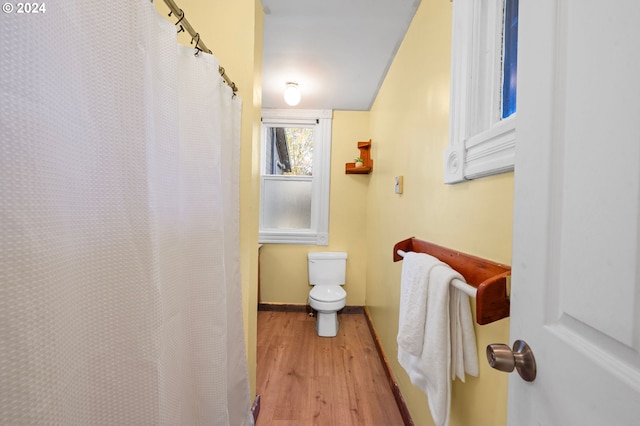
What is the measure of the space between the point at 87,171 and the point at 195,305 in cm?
55

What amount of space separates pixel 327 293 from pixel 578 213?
6.92 ft

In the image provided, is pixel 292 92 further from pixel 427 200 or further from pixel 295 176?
pixel 427 200

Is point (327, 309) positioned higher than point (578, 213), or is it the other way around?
point (578, 213)

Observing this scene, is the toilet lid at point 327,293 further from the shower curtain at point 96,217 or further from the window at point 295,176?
the shower curtain at point 96,217

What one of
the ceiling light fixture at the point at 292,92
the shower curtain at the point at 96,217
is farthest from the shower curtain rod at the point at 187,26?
the ceiling light fixture at the point at 292,92

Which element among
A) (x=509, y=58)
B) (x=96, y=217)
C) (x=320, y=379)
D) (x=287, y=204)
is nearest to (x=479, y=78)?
(x=509, y=58)

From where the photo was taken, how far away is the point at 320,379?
167 centimetres

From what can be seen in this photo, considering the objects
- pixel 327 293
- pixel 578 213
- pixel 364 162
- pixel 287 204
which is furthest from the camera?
pixel 287 204

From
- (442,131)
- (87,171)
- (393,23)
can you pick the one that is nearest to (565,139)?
(442,131)

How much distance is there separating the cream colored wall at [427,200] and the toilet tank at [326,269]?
1.56 feet

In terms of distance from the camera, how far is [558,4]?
0.41 metres

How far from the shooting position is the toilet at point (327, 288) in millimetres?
2203

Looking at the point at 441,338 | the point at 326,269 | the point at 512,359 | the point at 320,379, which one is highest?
the point at 512,359

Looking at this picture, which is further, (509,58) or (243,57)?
(243,57)
